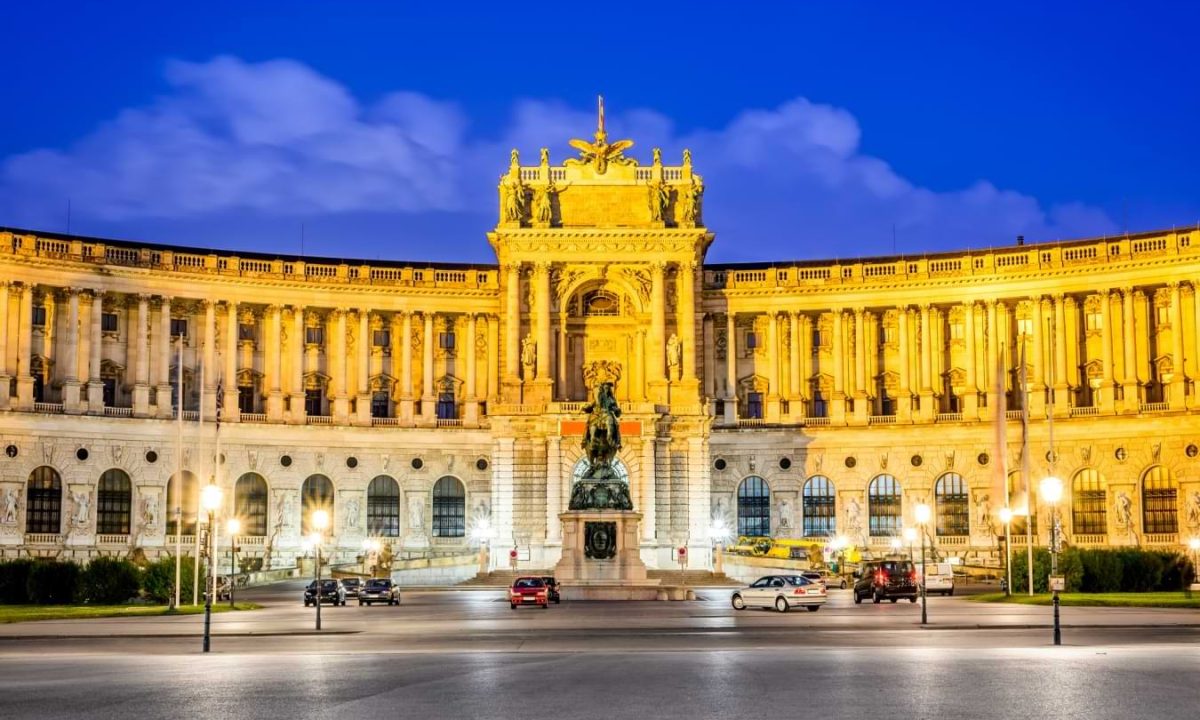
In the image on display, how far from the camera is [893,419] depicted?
108625 mm

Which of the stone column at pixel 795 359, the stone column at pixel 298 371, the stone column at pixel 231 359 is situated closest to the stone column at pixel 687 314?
the stone column at pixel 795 359

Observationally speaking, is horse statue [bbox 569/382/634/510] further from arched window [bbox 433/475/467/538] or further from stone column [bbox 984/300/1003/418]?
stone column [bbox 984/300/1003/418]

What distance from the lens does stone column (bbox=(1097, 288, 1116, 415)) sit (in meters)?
102

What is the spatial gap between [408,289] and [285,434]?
42.5 feet

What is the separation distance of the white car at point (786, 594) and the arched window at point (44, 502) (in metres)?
53.1

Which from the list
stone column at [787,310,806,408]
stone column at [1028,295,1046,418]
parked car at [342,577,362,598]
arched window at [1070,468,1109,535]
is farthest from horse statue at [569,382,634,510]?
stone column at [1028,295,1046,418]

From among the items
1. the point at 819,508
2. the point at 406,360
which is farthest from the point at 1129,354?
the point at 406,360

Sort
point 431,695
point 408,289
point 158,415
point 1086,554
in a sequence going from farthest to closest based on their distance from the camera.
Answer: point 408,289, point 158,415, point 1086,554, point 431,695

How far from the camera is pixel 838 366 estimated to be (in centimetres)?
11094

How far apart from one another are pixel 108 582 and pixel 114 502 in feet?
111

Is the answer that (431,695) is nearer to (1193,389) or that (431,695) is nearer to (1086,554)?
(1086,554)

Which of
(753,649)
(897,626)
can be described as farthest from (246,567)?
(753,649)

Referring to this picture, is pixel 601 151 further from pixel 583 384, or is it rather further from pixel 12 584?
pixel 12 584

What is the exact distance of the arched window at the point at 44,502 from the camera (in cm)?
9869
